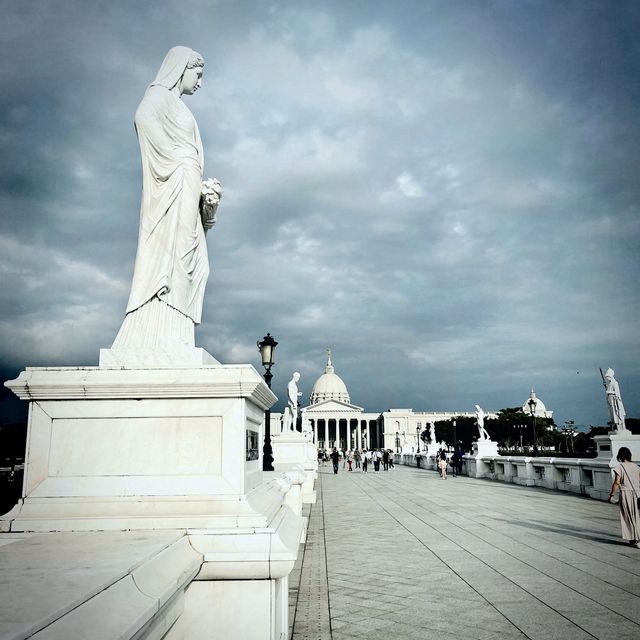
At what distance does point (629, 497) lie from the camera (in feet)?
31.5

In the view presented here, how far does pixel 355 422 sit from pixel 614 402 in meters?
129

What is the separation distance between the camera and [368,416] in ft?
498

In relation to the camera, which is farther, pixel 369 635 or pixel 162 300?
pixel 369 635

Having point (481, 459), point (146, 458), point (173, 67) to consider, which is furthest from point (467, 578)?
point (481, 459)

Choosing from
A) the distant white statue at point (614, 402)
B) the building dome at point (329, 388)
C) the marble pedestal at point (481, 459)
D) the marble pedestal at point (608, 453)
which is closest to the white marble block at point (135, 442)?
the marble pedestal at point (608, 453)

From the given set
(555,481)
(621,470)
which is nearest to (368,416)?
(555,481)

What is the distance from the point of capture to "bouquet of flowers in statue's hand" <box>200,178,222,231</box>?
4758 millimetres

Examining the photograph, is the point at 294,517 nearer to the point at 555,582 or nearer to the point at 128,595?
the point at 128,595

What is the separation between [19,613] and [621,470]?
10.2 meters

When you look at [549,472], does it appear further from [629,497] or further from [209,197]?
[209,197]

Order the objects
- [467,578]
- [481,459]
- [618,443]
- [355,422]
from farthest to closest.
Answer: [355,422] < [481,459] < [618,443] < [467,578]

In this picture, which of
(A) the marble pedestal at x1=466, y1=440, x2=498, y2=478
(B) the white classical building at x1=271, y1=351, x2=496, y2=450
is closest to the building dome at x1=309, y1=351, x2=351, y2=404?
(B) the white classical building at x1=271, y1=351, x2=496, y2=450

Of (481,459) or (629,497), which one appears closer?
(629,497)

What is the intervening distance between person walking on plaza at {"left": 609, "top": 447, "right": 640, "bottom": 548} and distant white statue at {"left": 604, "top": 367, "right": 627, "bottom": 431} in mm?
11845
